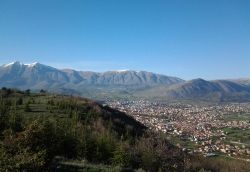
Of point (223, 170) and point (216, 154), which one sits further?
point (216, 154)

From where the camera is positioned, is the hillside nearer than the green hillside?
Yes

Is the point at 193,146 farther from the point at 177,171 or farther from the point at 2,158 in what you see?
the point at 2,158

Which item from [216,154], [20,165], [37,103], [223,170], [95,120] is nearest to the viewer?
[20,165]

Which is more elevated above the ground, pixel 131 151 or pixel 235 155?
pixel 131 151

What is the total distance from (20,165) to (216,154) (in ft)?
194

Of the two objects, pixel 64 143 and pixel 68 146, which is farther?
pixel 68 146

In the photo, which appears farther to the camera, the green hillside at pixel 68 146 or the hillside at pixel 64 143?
the green hillside at pixel 68 146

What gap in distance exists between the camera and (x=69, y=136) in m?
24.8

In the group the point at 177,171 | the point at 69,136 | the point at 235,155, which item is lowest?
the point at 235,155

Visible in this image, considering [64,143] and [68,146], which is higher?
[64,143]

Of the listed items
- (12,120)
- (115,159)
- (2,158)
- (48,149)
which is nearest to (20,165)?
(2,158)

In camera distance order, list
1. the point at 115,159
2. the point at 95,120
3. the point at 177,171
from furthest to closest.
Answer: the point at 95,120 → the point at 177,171 → the point at 115,159

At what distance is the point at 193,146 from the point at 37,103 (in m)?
38.9

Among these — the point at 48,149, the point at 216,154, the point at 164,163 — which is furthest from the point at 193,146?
the point at 48,149
